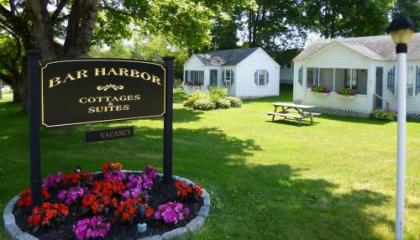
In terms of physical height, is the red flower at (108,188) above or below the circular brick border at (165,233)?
above

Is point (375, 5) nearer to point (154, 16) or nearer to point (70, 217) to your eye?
point (154, 16)

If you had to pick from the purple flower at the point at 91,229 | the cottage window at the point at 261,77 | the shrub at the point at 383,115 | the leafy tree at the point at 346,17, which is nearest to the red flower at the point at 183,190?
the purple flower at the point at 91,229

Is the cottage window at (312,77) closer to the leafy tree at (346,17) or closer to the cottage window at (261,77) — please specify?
the cottage window at (261,77)

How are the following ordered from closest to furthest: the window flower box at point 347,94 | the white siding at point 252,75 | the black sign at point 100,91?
the black sign at point 100,91, the window flower box at point 347,94, the white siding at point 252,75

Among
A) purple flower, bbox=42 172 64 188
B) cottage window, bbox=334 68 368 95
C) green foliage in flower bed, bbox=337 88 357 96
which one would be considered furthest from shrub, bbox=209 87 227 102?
purple flower, bbox=42 172 64 188

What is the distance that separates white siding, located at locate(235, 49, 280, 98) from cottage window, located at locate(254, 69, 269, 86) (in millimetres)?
249

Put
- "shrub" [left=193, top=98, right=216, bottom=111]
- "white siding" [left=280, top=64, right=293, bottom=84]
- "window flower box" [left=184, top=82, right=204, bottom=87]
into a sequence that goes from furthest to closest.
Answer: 1. "white siding" [left=280, top=64, right=293, bottom=84]
2. "window flower box" [left=184, top=82, right=204, bottom=87]
3. "shrub" [left=193, top=98, right=216, bottom=111]

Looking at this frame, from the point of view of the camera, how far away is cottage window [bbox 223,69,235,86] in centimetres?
3298

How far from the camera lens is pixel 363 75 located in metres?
24.2

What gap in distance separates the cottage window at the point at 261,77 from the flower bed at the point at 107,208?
89.4ft

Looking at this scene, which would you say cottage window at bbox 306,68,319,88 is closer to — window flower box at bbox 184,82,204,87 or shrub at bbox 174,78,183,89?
window flower box at bbox 184,82,204,87

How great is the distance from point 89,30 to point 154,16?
4.36m

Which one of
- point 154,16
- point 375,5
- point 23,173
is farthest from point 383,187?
point 375,5

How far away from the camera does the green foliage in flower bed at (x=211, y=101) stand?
24.5 meters
